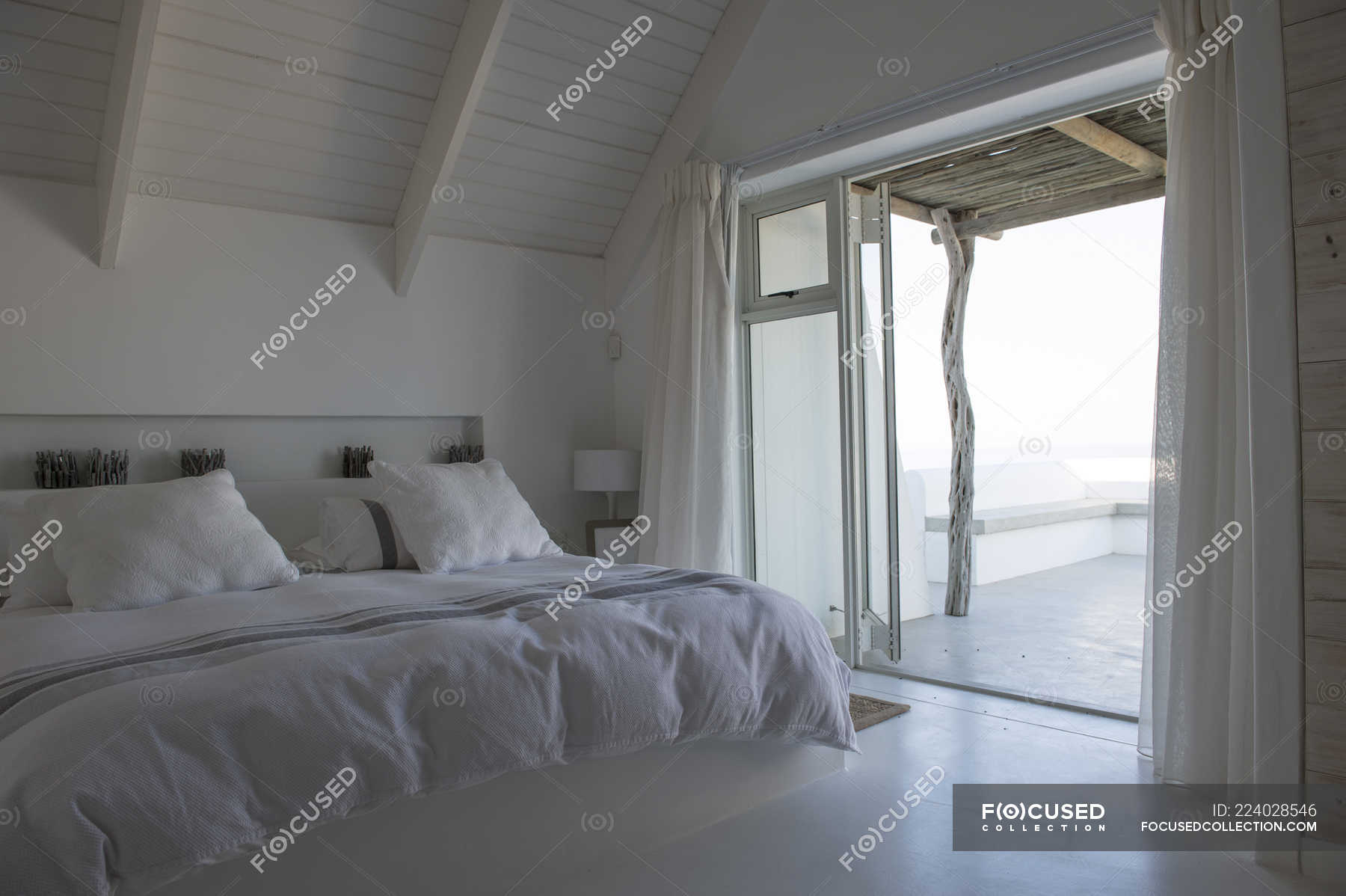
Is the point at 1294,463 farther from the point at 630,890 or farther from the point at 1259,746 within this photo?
the point at 630,890

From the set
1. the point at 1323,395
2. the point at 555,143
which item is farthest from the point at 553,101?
the point at 1323,395

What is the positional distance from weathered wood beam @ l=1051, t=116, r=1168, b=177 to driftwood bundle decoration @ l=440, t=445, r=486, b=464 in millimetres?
2837

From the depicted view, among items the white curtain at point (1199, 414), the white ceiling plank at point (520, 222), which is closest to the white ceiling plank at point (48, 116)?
the white ceiling plank at point (520, 222)

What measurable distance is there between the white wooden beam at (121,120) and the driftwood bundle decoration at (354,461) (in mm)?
1107

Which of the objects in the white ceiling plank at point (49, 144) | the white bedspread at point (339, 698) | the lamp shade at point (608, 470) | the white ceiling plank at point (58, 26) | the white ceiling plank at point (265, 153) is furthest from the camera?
the lamp shade at point (608, 470)

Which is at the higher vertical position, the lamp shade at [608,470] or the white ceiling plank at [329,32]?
the white ceiling plank at [329,32]

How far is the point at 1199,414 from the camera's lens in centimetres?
261

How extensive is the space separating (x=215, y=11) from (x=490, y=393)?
189 cm

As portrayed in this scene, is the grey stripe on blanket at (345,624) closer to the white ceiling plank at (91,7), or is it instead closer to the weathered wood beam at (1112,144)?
the white ceiling plank at (91,7)

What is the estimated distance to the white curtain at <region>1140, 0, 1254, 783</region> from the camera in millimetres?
2549

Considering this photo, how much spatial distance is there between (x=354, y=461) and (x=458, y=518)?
0.95 meters

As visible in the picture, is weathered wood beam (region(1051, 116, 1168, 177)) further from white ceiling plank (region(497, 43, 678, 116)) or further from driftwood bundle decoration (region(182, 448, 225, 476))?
driftwood bundle decoration (region(182, 448, 225, 476))

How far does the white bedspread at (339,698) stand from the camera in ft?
4.99

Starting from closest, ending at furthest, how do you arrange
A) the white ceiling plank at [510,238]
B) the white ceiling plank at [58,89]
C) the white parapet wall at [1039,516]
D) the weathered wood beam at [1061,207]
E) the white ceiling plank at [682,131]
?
the white ceiling plank at [58,89], the white ceiling plank at [682,131], the white ceiling plank at [510,238], the weathered wood beam at [1061,207], the white parapet wall at [1039,516]
